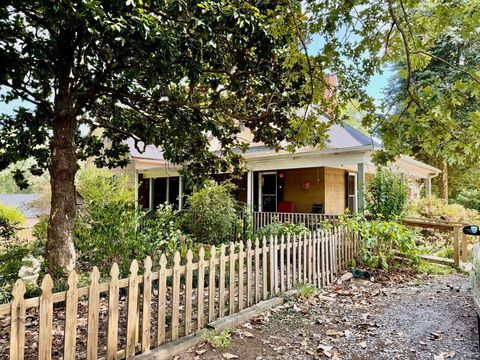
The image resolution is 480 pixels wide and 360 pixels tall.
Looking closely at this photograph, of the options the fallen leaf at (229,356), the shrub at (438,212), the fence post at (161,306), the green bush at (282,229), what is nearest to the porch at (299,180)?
the shrub at (438,212)

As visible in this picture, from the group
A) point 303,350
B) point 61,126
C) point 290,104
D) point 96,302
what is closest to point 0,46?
point 61,126

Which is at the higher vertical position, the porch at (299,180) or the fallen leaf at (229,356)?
the porch at (299,180)

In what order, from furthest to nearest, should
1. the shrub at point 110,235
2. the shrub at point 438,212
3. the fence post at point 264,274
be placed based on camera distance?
the shrub at point 438,212 → the shrub at point 110,235 → the fence post at point 264,274

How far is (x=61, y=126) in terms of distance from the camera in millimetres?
5688

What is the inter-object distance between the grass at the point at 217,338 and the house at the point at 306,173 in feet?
21.2

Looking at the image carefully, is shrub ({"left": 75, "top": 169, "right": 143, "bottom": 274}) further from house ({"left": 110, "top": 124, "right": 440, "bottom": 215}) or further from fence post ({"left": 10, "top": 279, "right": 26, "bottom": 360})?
house ({"left": 110, "top": 124, "right": 440, "bottom": 215})

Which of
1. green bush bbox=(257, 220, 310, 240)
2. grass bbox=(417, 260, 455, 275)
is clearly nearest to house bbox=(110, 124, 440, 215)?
grass bbox=(417, 260, 455, 275)

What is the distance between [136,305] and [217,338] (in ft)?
3.47

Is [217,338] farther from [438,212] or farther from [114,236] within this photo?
[438,212]

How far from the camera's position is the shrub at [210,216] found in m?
9.49

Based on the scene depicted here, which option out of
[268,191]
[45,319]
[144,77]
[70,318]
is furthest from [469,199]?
[45,319]

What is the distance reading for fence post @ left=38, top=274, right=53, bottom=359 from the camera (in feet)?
8.48

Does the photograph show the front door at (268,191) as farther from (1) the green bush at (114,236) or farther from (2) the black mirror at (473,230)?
(2) the black mirror at (473,230)

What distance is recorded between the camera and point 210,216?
9.44 metres
